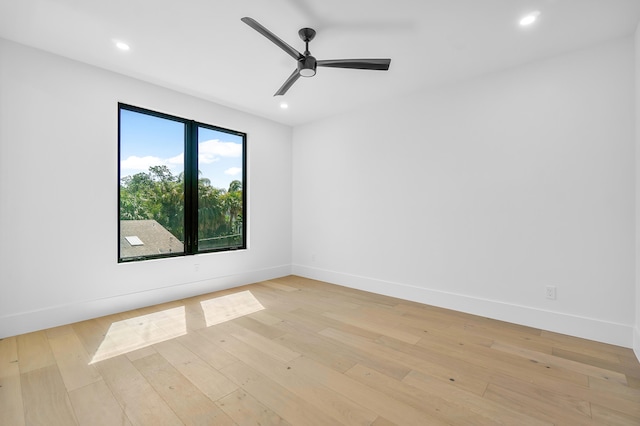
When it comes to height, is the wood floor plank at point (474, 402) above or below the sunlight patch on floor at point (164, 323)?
below

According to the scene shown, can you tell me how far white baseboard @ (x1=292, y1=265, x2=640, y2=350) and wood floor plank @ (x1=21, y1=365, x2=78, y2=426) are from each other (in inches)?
129

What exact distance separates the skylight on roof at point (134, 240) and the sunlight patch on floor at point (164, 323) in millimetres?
843

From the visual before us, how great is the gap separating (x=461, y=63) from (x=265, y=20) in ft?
6.52

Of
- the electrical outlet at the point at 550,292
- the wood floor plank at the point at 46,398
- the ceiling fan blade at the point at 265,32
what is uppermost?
the ceiling fan blade at the point at 265,32

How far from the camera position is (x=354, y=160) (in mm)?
4348

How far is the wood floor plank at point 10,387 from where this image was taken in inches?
63.0

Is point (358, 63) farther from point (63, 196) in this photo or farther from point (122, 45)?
point (63, 196)

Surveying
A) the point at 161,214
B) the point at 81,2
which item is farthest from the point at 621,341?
the point at 81,2

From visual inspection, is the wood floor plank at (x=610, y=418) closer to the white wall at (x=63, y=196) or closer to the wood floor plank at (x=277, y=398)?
the wood floor plank at (x=277, y=398)

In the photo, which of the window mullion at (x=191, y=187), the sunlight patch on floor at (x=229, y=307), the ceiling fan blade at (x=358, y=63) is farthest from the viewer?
the window mullion at (x=191, y=187)

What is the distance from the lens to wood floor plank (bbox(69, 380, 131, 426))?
1.58 meters

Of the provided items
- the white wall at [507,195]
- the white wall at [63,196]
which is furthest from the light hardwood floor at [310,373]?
the white wall at [507,195]

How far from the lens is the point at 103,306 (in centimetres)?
312

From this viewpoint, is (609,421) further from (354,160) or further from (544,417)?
(354,160)
